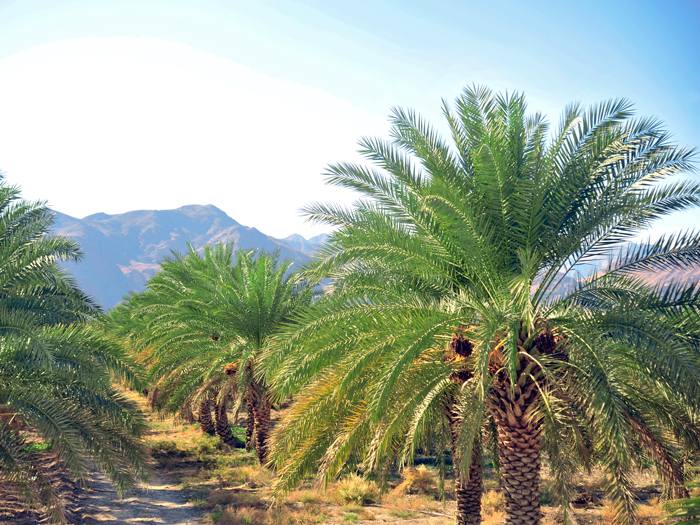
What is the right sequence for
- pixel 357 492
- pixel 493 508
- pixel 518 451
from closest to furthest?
pixel 518 451 → pixel 493 508 → pixel 357 492

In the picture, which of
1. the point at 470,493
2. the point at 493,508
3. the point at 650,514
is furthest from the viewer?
the point at 493,508

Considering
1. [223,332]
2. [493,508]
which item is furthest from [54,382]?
[493,508]

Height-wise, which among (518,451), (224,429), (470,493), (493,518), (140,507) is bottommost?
(140,507)

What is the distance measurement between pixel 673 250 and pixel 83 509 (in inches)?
543

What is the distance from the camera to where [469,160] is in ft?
26.5

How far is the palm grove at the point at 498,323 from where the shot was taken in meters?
6.04

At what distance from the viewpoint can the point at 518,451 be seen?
22.9ft

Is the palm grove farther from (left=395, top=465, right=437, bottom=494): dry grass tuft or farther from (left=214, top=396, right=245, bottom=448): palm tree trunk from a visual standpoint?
(left=214, top=396, right=245, bottom=448): palm tree trunk

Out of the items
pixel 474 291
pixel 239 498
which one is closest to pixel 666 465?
pixel 474 291

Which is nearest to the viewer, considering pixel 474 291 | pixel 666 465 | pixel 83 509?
pixel 666 465

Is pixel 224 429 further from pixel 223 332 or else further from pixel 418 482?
pixel 418 482

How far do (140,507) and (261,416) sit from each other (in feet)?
13.4

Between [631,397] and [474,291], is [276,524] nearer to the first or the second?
[474,291]

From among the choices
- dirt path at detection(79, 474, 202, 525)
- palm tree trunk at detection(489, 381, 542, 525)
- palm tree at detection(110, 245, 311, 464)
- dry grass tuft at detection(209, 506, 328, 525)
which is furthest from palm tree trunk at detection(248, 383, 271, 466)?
palm tree trunk at detection(489, 381, 542, 525)
